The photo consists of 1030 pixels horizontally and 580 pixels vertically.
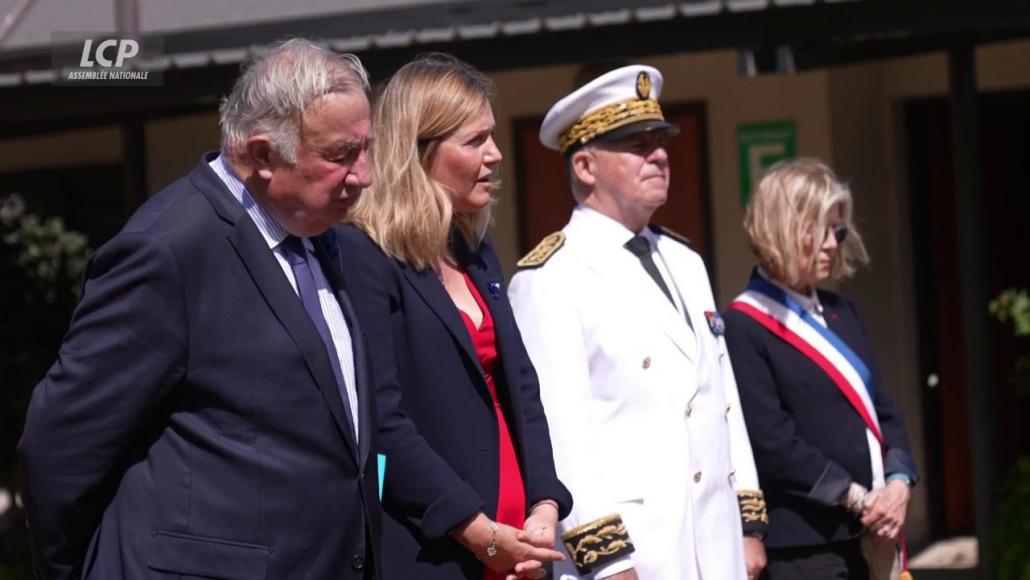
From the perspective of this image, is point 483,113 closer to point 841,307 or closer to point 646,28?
point 841,307

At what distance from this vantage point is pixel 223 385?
266cm

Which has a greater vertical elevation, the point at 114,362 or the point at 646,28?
the point at 646,28

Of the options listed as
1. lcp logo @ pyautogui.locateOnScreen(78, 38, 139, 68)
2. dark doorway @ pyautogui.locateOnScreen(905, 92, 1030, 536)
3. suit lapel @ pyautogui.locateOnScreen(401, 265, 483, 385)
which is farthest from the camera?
dark doorway @ pyautogui.locateOnScreen(905, 92, 1030, 536)

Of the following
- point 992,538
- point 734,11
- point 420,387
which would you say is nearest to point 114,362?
point 420,387

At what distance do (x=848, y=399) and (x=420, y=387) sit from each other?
1585mm

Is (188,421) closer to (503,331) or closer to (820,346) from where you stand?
(503,331)

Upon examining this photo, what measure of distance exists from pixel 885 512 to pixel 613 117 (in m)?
1.30

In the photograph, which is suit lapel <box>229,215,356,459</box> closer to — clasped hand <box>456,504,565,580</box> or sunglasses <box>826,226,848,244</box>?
clasped hand <box>456,504,565,580</box>

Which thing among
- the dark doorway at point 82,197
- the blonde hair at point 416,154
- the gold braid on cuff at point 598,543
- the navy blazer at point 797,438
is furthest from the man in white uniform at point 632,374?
the dark doorway at point 82,197

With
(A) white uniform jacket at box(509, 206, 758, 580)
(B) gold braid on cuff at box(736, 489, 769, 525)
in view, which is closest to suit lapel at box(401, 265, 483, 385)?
(A) white uniform jacket at box(509, 206, 758, 580)

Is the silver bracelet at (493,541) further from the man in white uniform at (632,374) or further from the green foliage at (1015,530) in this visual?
the green foliage at (1015,530)

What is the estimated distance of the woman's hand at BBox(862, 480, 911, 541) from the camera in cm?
430

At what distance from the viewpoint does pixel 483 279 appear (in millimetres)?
3523

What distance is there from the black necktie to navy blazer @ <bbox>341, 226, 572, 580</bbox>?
1.87ft
